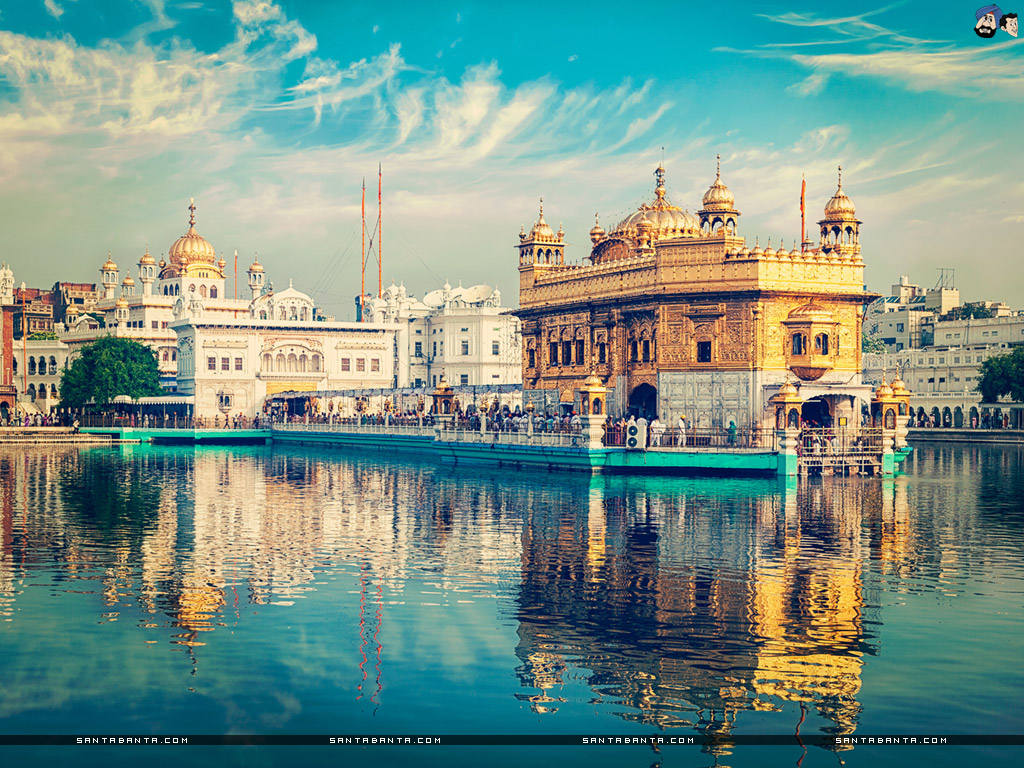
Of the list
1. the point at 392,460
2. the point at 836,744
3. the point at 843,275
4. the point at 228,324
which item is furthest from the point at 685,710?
the point at 228,324

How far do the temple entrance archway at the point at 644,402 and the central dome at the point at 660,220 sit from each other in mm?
8862

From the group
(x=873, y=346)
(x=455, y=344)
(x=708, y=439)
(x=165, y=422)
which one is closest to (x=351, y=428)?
(x=165, y=422)

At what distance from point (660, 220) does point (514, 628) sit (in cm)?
4498

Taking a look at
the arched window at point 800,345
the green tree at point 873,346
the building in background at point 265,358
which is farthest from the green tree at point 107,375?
the green tree at point 873,346

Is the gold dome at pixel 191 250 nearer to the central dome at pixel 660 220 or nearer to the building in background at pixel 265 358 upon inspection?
the building in background at pixel 265 358

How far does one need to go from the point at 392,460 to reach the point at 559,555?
3646cm

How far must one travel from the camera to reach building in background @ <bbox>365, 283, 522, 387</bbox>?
4129 inches

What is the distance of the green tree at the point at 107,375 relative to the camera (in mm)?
85375

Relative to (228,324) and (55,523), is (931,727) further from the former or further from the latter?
(228,324)

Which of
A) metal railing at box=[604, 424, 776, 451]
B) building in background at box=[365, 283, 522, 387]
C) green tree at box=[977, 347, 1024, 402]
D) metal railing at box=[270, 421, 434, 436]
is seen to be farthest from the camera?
building in background at box=[365, 283, 522, 387]

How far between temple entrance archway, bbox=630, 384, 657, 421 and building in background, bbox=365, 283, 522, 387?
48917mm

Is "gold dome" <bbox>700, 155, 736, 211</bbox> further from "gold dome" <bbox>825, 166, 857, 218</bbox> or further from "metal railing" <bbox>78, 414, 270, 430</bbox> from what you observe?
"metal railing" <bbox>78, 414, 270, 430</bbox>

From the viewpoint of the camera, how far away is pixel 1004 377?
79.4 m

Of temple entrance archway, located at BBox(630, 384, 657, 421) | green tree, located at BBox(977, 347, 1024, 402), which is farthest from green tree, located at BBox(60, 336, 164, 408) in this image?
green tree, located at BBox(977, 347, 1024, 402)
